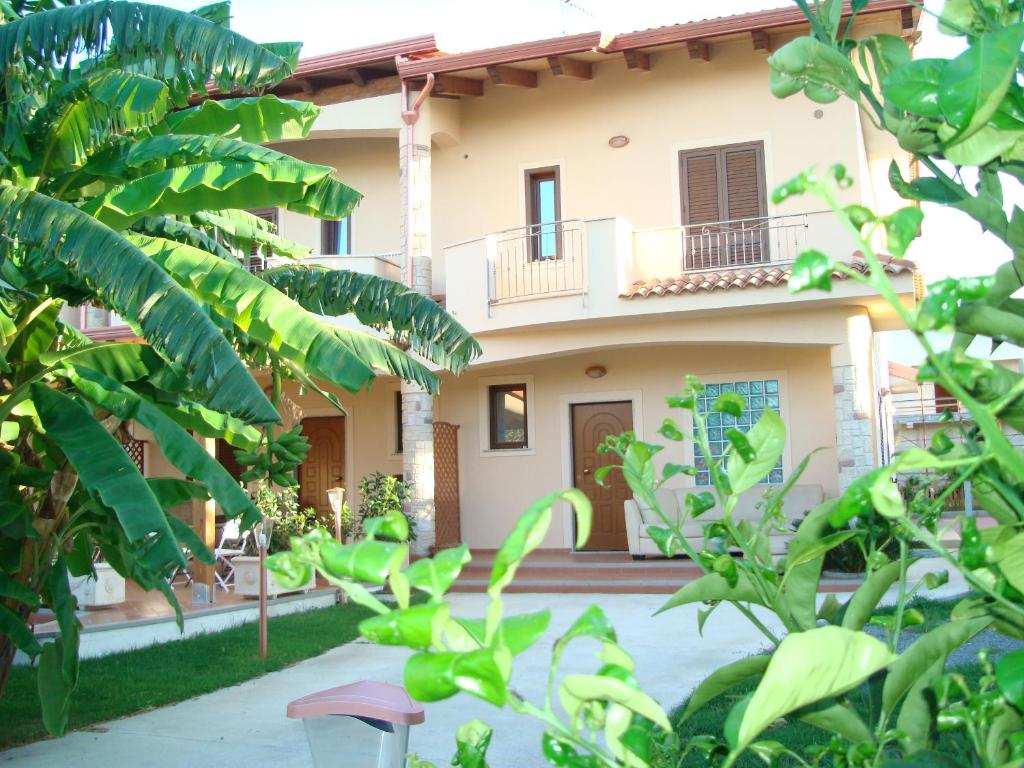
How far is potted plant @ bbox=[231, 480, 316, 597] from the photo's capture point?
12352 millimetres

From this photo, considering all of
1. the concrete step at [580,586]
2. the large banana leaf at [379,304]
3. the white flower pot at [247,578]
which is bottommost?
the concrete step at [580,586]

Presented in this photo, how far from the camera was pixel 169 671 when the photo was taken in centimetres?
856

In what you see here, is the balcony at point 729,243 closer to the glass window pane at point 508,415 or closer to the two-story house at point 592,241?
the two-story house at point 592,241

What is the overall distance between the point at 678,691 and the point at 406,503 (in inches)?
299

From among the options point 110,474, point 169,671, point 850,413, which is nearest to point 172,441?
point 110,474

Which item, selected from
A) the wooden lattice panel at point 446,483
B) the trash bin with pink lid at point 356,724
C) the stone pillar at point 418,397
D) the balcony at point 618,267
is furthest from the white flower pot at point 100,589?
the trash bin with pink lid at point 356,724

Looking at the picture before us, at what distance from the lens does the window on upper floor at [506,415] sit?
1634cm

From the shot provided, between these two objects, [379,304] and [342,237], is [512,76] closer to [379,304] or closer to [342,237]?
[342,237]

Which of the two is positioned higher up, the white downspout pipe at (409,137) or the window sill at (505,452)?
the white downspout pipe at (409,137)

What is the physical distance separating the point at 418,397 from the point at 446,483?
2068 mm

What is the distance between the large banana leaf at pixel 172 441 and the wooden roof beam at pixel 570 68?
10687 mm

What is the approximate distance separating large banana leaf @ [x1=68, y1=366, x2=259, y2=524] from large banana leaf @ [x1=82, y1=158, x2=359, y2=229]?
2.95 ft

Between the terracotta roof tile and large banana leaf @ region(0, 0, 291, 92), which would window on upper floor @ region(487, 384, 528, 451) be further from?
large banana leaf @ region(0, 0, 291, 92)

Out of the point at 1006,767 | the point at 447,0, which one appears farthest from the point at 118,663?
the point at 447,0
